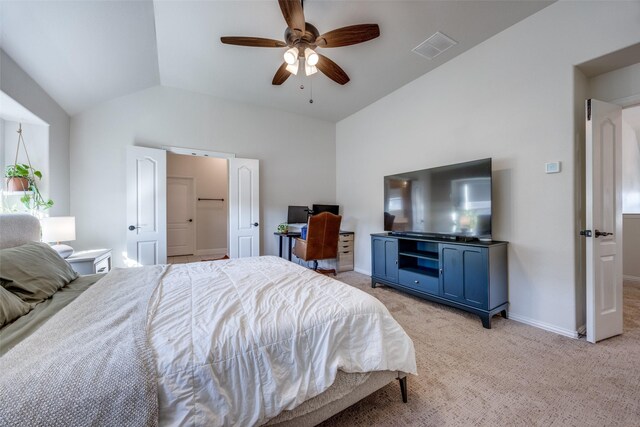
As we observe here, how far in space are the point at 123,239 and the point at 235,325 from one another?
3.52 metres

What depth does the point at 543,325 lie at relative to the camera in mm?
2344

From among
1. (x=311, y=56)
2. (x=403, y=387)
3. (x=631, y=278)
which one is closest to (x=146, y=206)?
(x=311, y=56)

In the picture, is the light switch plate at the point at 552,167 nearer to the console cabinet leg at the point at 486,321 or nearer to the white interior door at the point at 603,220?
the white interior door at the point at 603,220

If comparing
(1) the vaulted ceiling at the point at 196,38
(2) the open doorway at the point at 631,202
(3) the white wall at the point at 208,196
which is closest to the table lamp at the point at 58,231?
(1) the vaulted ceiling at the point at 196,38

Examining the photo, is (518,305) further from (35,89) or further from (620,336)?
(35,89)

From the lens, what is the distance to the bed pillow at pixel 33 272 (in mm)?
1365

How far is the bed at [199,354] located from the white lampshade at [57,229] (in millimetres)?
1303

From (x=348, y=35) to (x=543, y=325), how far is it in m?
3.19

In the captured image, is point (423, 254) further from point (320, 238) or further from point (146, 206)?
point (146, 206)

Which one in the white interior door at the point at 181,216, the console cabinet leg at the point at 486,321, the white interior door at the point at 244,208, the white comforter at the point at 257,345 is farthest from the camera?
the white interior door at the point at 181,216

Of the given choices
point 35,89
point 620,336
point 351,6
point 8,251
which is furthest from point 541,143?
point 35,89

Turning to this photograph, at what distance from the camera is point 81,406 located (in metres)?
0.68

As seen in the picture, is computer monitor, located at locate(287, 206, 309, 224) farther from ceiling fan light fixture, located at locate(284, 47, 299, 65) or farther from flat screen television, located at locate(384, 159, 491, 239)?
ceiling fan light fixture, located at locate(284, 47, 299, 65)

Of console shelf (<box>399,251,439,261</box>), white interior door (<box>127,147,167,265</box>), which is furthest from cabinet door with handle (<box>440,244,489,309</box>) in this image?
white interior door (<box>127,147,167,265</box>)
